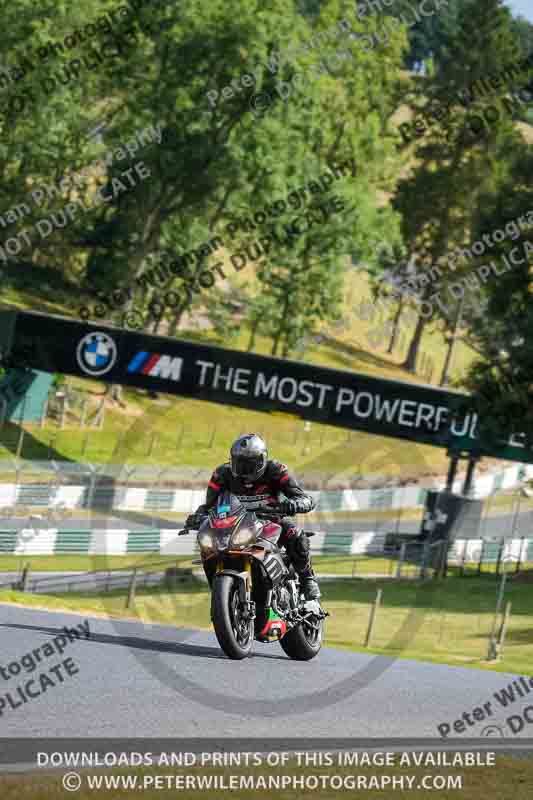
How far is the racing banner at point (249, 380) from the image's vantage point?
116 ft

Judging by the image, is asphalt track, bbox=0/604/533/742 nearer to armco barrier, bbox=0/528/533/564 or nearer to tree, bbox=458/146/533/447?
armco barrier, bbox=0/528/533/564

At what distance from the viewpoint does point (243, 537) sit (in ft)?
34.4

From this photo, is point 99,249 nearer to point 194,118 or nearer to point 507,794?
point 194,118

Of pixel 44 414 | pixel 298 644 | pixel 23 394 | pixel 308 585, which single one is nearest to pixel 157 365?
pixel 23 394

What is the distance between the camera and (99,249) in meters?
61.3

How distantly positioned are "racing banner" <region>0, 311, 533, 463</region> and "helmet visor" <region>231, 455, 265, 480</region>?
24721 millimetres

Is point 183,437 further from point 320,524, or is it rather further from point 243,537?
point 243,537

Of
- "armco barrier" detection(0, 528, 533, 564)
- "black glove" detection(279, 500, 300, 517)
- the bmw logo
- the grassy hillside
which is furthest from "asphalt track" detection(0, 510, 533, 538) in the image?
"black glove" detection(279, 500, 300, 517)

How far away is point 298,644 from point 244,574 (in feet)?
6.36

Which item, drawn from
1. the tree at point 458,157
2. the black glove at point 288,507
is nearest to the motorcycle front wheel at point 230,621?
the black glove at point 288,507

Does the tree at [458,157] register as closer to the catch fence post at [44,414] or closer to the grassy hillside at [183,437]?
the grassy hillside at [183,437]

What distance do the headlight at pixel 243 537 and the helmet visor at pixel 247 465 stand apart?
1.86 feet

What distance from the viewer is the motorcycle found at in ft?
34.3

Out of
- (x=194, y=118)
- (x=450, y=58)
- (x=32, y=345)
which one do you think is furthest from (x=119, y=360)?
(x=450, y=58)
